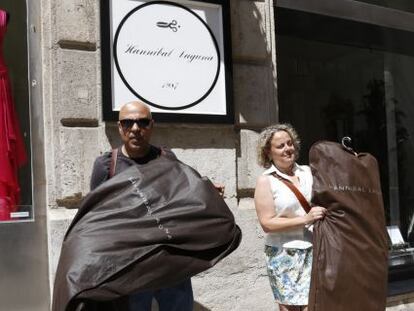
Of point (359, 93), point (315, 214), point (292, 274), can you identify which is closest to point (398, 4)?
point (359, 93)

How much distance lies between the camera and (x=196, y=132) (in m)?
4.70

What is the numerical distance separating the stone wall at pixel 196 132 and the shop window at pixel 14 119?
245mm

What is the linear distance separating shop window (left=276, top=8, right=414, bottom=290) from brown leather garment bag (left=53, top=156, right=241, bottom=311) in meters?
2.89

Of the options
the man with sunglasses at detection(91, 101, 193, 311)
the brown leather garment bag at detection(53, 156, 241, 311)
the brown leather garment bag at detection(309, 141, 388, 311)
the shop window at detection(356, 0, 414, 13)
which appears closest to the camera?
the brown leather garment bag at detection(53, 156, 241, 311)

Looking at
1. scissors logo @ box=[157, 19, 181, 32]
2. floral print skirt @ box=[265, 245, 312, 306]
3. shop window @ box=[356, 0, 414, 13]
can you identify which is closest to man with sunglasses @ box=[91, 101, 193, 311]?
floral print skirt @ box=[265, 245, 312, 306]

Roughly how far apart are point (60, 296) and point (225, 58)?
2778 mm

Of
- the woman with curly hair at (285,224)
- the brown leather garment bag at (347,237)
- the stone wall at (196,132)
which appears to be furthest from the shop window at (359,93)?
the brown leather garment bag at (347,237)

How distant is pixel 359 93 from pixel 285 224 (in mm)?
3664

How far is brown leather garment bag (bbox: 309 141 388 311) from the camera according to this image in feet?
10.8

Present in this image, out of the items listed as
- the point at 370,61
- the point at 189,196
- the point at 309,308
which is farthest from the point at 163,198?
the point at 370,61

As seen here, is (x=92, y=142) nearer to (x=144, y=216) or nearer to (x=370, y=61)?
(x=144, y=216)

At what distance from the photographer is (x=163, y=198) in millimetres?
2887

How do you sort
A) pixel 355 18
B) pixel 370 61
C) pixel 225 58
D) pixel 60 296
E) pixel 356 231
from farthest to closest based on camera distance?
1. pixel 370 61
2. pixel 355 18
3. pixel 225 58
4. pixel 356 231
5. pixel 60 296

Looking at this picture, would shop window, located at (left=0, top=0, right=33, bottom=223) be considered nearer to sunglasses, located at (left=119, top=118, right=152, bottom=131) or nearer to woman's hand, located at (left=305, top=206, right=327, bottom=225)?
sunglasses, located at (left=119, top=118, right=152, bottom=131)
